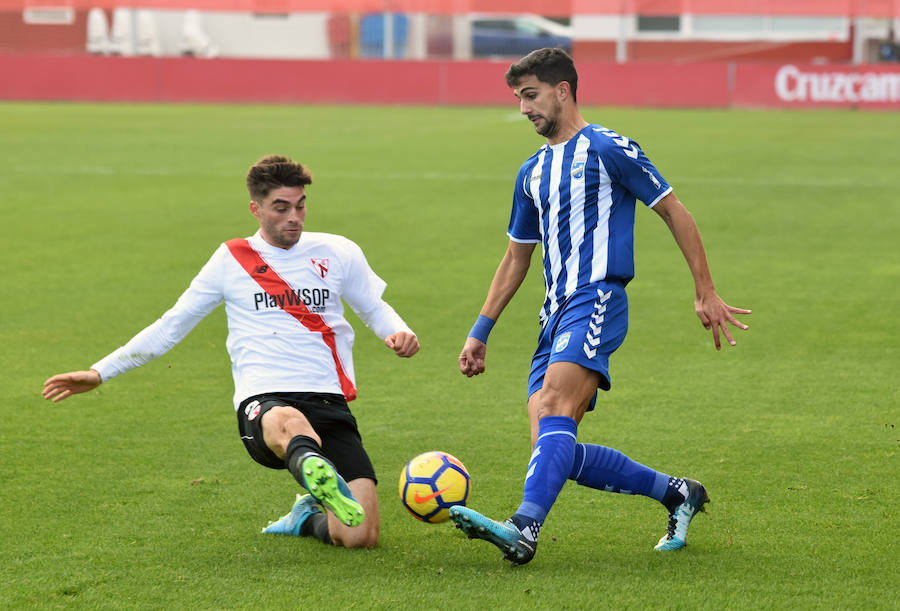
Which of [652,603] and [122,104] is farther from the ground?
[122,104]

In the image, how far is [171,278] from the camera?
38.8 feet

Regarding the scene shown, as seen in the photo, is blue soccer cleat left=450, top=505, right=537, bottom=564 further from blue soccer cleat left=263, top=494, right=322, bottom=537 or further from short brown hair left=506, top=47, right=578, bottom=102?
short brown hair left=506, top=47, right=578, bottom=102

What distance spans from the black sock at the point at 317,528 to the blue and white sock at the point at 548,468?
38.2 inches

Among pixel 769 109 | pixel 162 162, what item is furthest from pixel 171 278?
pixel 769 109

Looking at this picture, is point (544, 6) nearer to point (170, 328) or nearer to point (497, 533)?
point (170, 328)

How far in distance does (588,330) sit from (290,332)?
4.51 feet

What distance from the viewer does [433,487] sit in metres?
5.22

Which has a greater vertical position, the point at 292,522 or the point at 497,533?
the point at 497,533

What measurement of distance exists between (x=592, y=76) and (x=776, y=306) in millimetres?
27442

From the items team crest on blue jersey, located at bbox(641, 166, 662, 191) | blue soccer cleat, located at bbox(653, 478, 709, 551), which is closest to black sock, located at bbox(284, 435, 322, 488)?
blue soccer cleat, located at bbox(653, 478, 709, 551)

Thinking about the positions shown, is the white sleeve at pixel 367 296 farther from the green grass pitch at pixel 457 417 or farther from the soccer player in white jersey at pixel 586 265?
the green grass pitch at pixel 457 417

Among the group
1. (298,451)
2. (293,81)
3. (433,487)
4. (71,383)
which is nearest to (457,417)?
(433,487)

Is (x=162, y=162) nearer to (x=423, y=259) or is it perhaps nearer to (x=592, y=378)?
(x=423, y=259)

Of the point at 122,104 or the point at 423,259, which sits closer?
the point at 423,259
